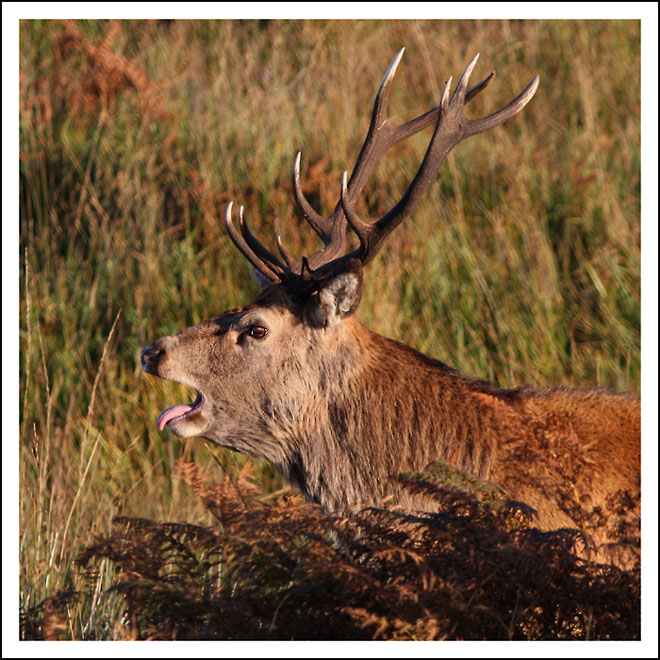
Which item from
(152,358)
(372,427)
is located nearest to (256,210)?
(152,358)

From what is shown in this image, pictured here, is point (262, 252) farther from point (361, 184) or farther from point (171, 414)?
point (171, 414)

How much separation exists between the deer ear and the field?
1.50 meters

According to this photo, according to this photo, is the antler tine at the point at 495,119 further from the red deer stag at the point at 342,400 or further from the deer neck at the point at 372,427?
the deer neck at the point at 372,427

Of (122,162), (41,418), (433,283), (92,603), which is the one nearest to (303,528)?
(92,603)

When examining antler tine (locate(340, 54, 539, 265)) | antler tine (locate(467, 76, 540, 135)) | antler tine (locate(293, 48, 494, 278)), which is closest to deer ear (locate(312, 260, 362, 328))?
antler tine (locate(340, 54, 539, 265))

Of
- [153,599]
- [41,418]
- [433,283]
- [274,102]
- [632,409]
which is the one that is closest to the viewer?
[153,599]

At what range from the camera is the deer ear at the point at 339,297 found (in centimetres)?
388

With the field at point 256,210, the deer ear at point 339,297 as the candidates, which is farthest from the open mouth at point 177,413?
the field at point 256,210

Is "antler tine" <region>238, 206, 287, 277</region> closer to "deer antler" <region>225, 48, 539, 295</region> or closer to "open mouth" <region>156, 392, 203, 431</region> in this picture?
"deer antler" <region>225, 48, 539, 295</region>

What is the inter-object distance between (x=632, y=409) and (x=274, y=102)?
4977mm

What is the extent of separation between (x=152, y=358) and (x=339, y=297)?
0.80 meters

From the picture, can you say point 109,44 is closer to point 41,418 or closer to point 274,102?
point 274,102

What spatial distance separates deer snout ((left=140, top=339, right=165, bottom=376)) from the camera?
4.09 meters

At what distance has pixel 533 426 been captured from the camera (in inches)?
151
